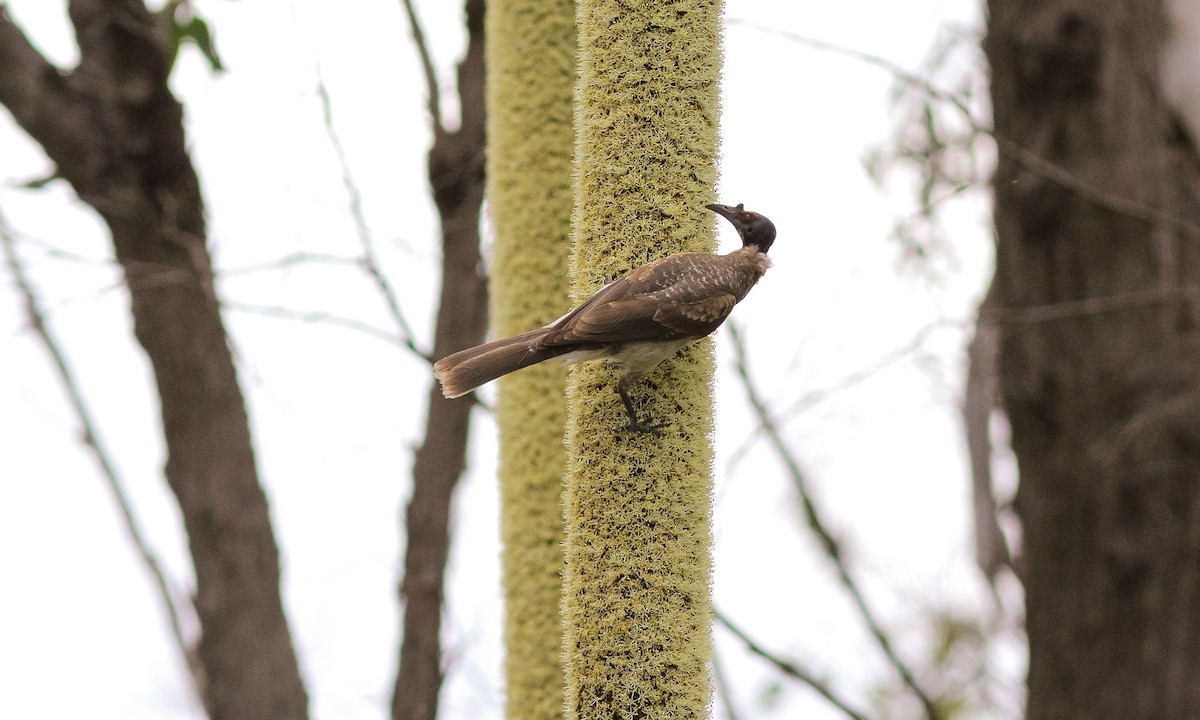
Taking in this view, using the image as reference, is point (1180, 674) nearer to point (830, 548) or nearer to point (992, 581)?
point (830, 548)

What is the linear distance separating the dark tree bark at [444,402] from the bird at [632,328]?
1.38 m

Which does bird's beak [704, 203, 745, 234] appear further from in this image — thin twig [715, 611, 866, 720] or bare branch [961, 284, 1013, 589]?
bare branch [961, 284, 1013, 589]

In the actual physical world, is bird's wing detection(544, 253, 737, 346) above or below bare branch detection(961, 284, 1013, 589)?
below

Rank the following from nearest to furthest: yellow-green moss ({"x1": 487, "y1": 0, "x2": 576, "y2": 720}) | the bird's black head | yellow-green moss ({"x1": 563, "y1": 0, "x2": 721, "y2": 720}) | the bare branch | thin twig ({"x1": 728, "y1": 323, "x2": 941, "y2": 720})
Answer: yellow-green moss ({"x1": 563, "y1": 0, "x2": 721, "y2": 720}), the bird's black head, yellow-green moss ({"x1": 487, "y1": 0, "x2": 576, "y2": 720}), thin twig ({"x1": 728, "y1": 323, "x2": 941, "y2": 720}), the bare branch

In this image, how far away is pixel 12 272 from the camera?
163 inches

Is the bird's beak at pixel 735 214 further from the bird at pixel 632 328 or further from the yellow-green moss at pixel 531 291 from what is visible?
the yellow-green moss at pixel 531 291

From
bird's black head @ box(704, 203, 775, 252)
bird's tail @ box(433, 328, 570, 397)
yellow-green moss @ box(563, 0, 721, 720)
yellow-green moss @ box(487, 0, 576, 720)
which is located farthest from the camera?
yellow-green moss @ box(487, 0, 576, 720)

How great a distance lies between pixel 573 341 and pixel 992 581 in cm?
576

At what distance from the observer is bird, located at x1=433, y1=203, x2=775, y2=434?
204 cm

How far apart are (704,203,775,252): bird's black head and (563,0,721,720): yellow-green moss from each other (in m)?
0.29

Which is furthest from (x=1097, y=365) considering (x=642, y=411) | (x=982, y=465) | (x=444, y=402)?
(x=642, y=411)

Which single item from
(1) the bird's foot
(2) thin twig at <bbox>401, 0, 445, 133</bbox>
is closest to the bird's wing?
(1) the bird's foot

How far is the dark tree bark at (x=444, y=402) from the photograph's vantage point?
3.52 metres

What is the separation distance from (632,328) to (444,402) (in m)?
1.78
